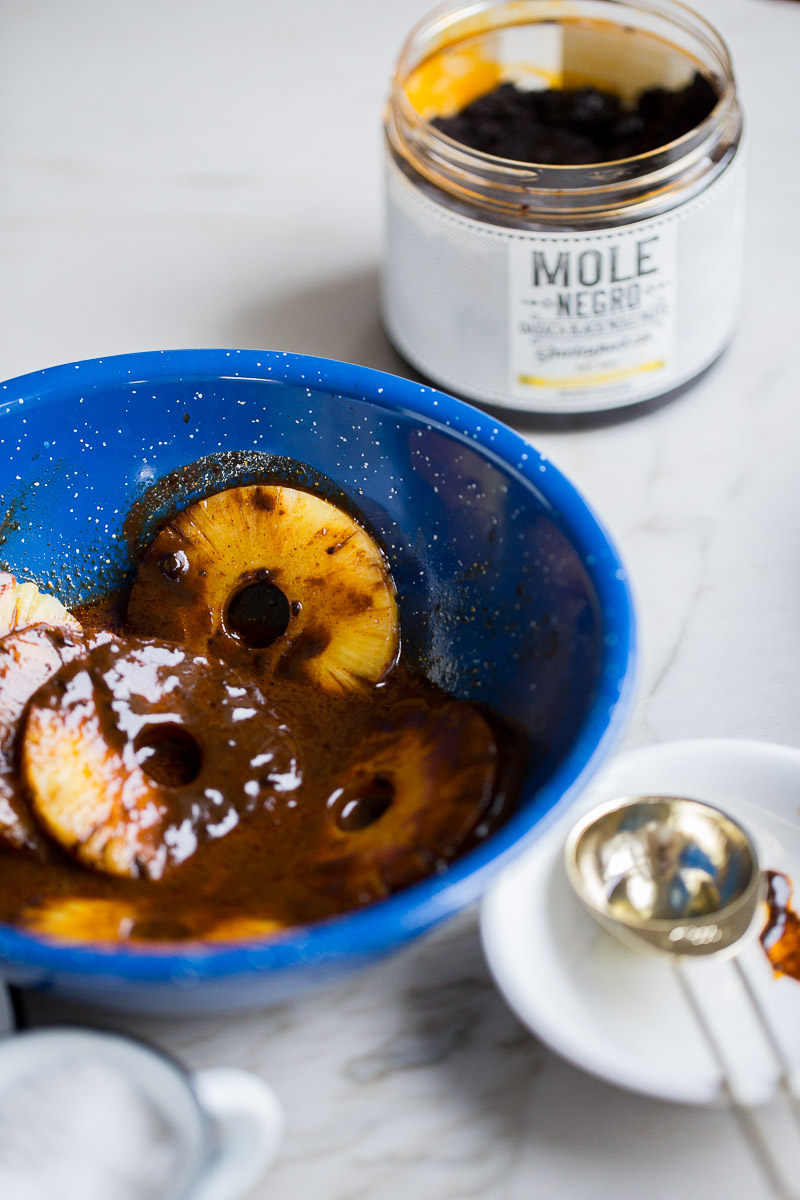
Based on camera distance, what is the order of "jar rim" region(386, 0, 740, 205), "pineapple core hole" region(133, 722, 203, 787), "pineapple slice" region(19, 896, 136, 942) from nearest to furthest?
"pineapple slice" region(19, 896, 136, 942) < "pineapple core hole" region(133, 722, 203, 787) < "jar rim" region(386, 0, 740, 205)

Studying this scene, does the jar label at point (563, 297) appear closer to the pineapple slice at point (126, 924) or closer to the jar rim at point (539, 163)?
the jar rim at point (539, 163)

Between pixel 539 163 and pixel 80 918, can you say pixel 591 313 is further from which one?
pixel 80 918

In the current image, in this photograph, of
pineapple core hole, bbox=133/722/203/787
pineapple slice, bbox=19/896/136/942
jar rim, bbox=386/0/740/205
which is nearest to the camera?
pineapple slice, bbox=19/896/136/942

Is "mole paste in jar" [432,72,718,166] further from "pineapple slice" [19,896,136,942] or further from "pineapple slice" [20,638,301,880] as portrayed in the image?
"pineapple slice" [19,896,136,942]

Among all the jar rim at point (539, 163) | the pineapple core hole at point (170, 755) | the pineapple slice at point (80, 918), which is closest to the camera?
the pineapple slice at point (80, 918)

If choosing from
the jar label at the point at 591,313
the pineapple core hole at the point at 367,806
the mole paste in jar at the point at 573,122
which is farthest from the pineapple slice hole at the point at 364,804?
the mole paste in jar at the point at 573,122

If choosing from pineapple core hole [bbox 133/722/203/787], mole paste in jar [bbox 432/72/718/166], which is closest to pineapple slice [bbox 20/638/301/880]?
pineapple core hole [bbox 133/722/203/787]

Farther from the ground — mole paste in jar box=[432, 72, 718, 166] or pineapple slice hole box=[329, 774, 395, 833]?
mole paste in jar box=[432, 72, 718, 166]

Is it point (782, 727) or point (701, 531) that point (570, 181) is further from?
point (782, 727)

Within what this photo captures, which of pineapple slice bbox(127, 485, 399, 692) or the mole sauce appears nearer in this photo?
the mole sauce
